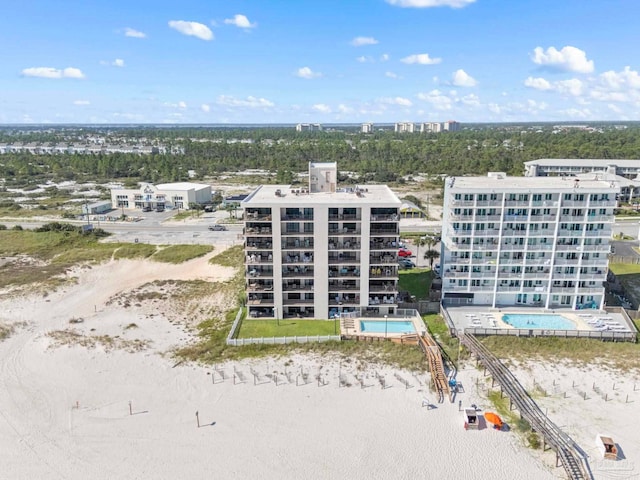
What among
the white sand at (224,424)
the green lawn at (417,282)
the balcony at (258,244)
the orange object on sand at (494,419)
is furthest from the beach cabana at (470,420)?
the balcony at (258,244)

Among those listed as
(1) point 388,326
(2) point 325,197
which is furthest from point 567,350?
(2) point 325,197

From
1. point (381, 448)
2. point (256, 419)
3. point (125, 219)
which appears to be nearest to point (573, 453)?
point (381, 448)

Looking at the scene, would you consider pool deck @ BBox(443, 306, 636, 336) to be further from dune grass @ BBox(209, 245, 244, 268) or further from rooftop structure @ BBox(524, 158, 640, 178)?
rooftop structure @ BBox(524, 158, 640, 178)

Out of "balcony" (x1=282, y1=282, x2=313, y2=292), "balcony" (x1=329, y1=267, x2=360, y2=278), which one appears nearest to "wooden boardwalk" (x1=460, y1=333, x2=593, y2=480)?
"balcony" (x1=329, y1=267, x2=360, y2=278)

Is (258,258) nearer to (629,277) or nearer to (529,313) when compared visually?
(529,313)

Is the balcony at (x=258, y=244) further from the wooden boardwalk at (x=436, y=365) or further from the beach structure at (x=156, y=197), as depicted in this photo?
the beach structure at (x=156, y=197)
